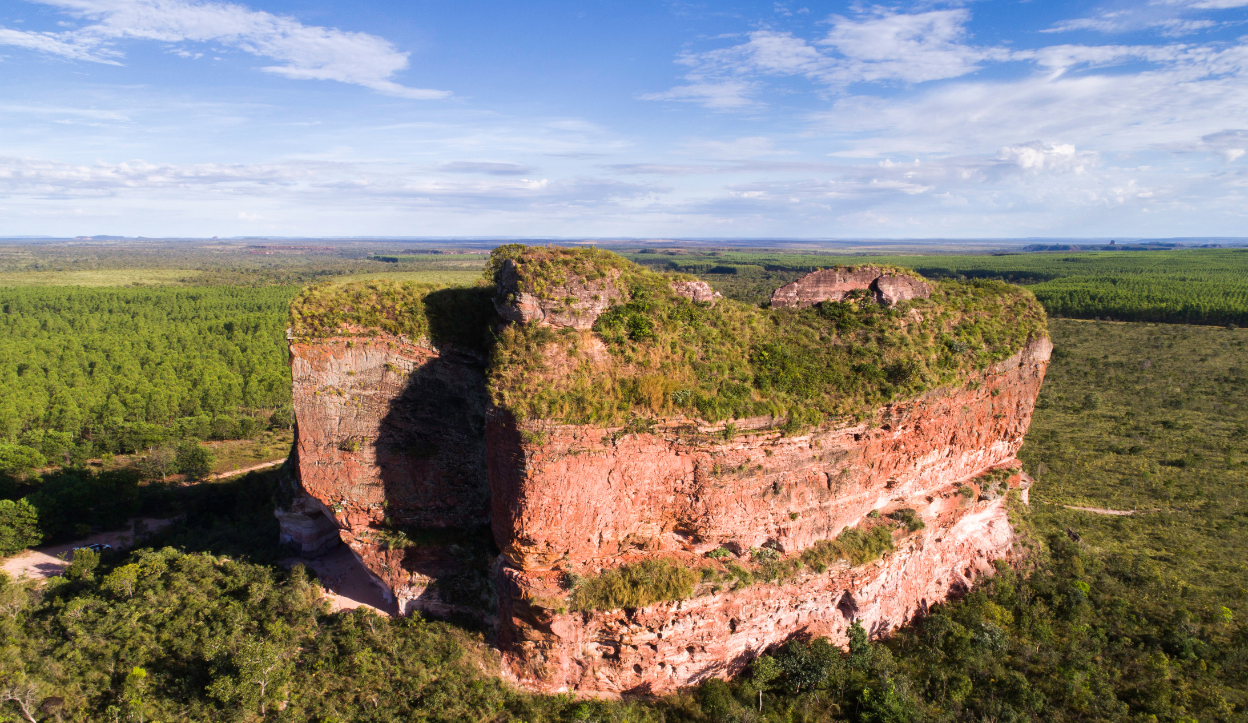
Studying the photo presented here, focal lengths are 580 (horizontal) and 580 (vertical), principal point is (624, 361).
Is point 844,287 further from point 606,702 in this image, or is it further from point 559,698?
point 559,698

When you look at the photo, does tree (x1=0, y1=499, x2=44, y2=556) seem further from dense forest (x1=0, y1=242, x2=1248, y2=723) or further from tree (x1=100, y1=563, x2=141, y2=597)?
tree (x1=100, y1=563, x2=141, y2=597)

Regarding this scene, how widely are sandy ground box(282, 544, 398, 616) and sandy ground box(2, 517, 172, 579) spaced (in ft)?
34.2

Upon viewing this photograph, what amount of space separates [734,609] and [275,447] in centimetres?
4381

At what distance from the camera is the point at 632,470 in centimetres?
1884

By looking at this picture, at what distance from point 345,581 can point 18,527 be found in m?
18.5

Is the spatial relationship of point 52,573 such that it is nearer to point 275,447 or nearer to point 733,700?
point 275,447

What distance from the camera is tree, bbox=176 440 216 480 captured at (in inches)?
1548

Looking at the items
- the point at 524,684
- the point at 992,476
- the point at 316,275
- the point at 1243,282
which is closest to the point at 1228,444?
the point at 992,476

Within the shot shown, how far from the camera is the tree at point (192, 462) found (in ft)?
129

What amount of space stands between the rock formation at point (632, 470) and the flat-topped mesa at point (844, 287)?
12 centimetres

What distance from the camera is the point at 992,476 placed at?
25484 millimetres

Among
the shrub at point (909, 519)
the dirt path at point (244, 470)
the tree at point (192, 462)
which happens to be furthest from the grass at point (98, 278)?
the shrub at point (909, 519)

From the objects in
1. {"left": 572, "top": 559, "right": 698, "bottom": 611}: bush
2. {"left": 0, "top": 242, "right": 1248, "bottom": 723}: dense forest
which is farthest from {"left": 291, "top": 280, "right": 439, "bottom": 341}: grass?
{"left": 572, "top": 559, "right": 698, "bottom": 611}: bush

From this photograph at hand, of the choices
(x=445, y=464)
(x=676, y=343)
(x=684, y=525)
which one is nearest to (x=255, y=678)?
(x=445, y=464)
